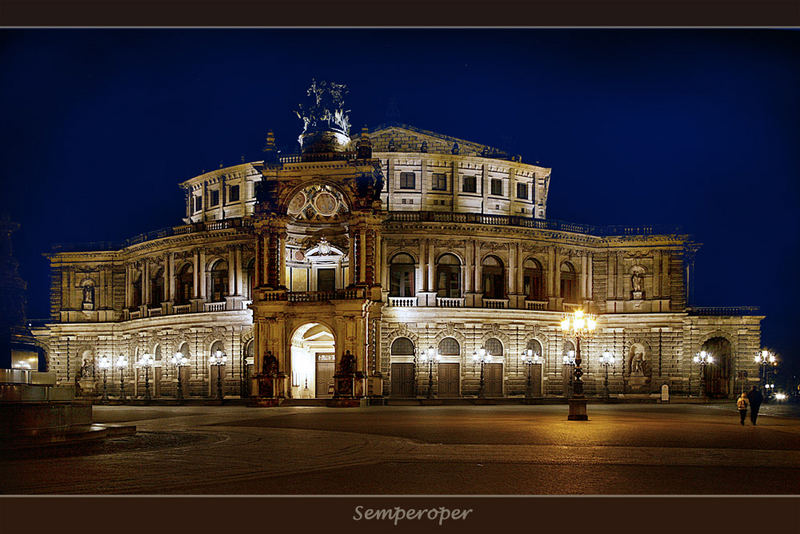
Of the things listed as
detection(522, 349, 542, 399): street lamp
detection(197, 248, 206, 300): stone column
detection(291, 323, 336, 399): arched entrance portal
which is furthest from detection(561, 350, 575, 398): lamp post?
detection(197, 248, 206, 300): stone column

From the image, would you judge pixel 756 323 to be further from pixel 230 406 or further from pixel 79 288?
pixel 79 288

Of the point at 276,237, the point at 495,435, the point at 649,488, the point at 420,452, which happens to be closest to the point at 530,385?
the point at 276,237

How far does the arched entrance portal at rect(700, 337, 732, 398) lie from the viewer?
227ft

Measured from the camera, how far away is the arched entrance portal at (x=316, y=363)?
6122 centimetres

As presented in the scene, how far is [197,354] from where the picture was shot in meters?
65.8

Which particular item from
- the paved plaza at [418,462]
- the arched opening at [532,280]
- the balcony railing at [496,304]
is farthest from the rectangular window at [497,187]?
the paved plaza at [418,462]

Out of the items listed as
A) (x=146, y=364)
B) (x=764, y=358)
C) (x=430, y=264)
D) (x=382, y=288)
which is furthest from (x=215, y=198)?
(x=764, y=358)

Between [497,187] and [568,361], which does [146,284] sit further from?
[568,361]

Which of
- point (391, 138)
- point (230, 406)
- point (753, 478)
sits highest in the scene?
point (391, 138)

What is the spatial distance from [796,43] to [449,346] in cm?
4788

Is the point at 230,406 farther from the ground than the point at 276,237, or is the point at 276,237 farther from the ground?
the point at 276,237

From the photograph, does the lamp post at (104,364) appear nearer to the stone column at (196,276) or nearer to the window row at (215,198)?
the stone column at (196,276)

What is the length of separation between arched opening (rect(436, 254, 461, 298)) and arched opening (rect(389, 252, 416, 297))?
203 cm

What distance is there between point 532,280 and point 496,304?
14.3ft
